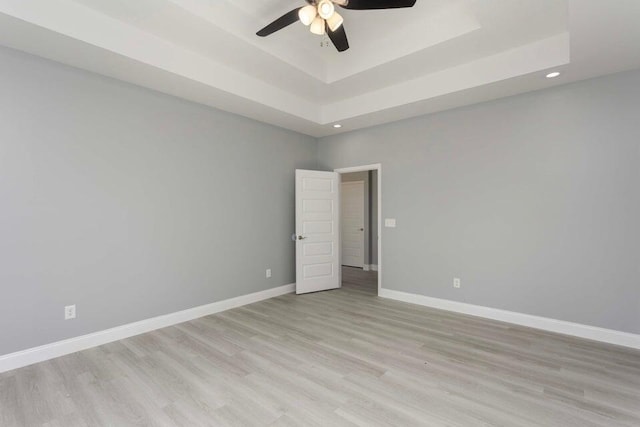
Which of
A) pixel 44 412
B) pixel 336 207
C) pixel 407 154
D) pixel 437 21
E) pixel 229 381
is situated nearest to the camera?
pixel 44 412

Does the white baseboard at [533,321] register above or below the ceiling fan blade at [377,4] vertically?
below

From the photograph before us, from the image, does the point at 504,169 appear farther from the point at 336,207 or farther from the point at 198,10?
the point at 198,10

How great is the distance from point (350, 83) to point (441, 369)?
3.52 m

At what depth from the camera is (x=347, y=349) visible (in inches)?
116

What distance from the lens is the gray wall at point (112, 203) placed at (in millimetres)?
2648

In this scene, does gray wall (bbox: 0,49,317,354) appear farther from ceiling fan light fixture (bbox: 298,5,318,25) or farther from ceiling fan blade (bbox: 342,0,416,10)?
ceiling fan blade (bbox: 342,0,416,10)

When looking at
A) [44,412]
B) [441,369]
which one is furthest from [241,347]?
[441,369]

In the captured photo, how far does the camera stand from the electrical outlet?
288cm

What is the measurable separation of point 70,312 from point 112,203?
113cm

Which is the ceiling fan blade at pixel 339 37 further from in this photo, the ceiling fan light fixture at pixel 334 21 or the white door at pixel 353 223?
the white door at pixel 353 223

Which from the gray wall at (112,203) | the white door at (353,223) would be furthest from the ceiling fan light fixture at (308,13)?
the white door at (353,223)

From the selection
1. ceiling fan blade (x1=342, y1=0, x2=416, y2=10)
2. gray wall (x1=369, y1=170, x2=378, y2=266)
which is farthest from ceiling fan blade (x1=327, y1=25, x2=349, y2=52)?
gray wall (x1=369, y1=170, x2=378, y2=266)

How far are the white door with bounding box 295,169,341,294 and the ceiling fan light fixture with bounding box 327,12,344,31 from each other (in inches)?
107

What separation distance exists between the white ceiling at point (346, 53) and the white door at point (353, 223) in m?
3.43
